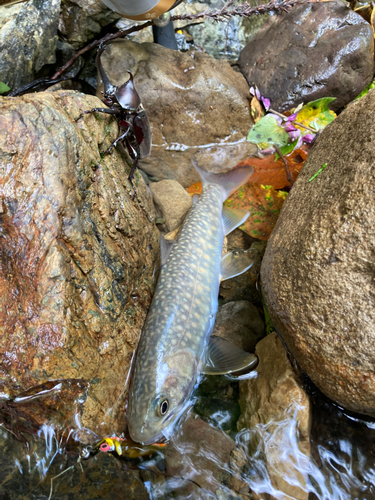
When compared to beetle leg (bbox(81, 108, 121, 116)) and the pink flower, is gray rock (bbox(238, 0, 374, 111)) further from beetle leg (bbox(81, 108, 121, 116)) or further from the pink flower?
beetle leg (bbox(81, 108, 121, 116))

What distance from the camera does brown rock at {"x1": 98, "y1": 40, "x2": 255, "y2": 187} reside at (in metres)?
4.55

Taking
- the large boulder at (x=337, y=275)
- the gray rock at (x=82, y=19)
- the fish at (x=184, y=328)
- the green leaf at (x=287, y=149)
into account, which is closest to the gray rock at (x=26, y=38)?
the gray rock at (x=82, y=19)

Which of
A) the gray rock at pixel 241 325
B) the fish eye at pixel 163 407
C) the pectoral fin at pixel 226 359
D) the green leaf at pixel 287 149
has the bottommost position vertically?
the gray rock at pixel 241 325

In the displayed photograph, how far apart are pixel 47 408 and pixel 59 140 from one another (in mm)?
1910

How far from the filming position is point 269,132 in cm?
489

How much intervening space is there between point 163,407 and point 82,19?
15.4 feet

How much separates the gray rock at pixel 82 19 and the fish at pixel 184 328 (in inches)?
104

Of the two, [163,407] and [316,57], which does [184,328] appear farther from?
[316,57]

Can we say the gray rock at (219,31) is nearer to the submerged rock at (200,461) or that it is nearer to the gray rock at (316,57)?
the gray rock at (316,57)

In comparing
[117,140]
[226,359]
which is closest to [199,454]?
[226,359]

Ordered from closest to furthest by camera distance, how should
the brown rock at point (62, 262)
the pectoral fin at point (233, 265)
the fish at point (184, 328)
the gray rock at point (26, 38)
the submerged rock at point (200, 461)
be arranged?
1. the brown rock at point (62, 262)
2. the submerged rock at point (200, 461)
3. the fish at point (184, 328)
4. the pectoral fin at point (233, 265)
5. the gray rock at point (26, 38)

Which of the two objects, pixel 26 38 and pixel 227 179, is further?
pixel 227 179

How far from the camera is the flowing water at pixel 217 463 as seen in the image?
2086 mm

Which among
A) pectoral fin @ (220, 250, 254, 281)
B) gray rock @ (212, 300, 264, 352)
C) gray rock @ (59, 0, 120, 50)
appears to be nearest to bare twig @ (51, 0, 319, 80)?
gray rock @ (59, 0, 120, 50)
